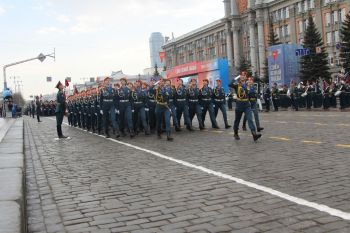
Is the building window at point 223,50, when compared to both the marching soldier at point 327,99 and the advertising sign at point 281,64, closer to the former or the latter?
the advertising sign at point 281,64

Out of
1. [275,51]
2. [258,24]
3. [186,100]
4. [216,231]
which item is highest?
[258,24]

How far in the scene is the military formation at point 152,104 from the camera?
1600cm

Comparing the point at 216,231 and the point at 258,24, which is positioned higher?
the point at 258,24

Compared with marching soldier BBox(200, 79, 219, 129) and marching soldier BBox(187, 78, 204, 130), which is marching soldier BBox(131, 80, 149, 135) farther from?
marching soldier BBox(200, 79, 219, 129)

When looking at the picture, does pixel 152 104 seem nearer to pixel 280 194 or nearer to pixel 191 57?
pixel 280 194

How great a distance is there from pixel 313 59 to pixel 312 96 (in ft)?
Result: 107

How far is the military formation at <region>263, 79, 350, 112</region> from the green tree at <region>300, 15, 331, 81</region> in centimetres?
2777

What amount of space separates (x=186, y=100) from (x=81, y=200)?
11688 millimetres

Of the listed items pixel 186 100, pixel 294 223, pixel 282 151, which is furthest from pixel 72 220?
pixel 186 100

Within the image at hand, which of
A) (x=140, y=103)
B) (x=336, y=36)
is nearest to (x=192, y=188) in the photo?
(x=140, y=103)

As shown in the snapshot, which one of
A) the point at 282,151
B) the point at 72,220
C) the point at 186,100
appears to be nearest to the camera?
the point at 72,220

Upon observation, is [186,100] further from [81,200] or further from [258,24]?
[258,24]

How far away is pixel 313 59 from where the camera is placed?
2356 inches

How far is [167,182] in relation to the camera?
A: 758cm
